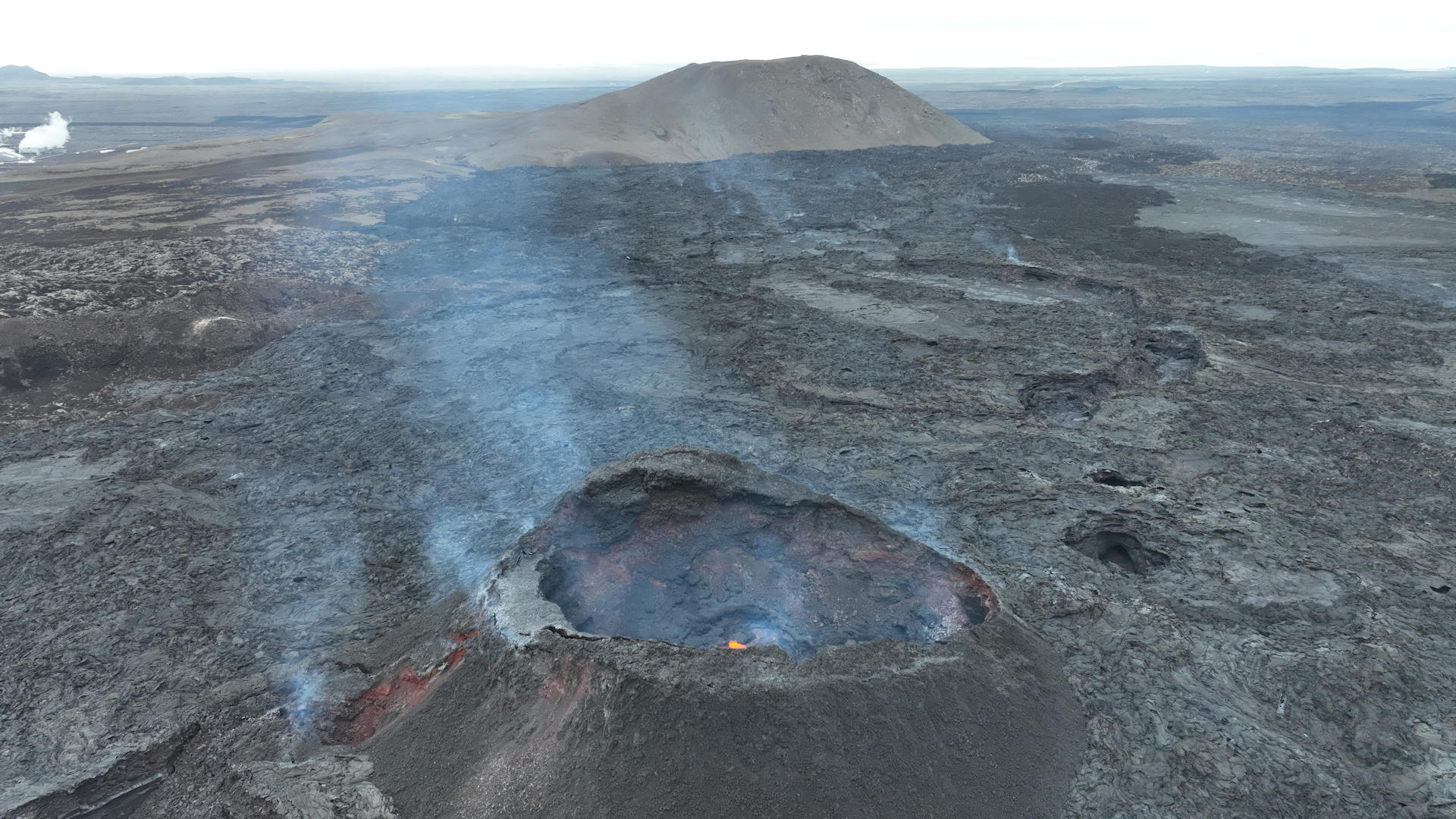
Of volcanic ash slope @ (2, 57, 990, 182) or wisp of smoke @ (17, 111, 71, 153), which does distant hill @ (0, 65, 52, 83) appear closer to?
wisp of smoke @ (17, 111, 71, 153)

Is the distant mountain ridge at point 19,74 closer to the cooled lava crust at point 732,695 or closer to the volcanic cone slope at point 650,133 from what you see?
the volcanic cone slope at point 650,133

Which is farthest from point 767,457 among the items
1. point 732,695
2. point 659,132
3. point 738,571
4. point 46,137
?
point 46,137

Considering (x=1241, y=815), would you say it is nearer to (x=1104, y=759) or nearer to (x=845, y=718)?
(x=1104, y=759)

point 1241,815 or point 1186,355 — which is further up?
point 1186,355

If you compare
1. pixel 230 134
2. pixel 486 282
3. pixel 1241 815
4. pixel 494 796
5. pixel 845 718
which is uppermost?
pixel 230 134

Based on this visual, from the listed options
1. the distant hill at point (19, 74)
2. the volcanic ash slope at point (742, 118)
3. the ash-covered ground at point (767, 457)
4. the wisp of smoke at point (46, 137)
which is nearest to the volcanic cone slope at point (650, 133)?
the volcanic ash slope at point (742, 118)

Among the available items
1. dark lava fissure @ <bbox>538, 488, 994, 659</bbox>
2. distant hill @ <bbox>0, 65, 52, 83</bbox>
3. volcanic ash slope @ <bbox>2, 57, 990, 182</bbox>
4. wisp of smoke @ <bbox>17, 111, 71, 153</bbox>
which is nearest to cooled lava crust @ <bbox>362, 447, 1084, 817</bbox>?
dark lava fissure @ <bbox>538, 488, 994, 659</bbox>

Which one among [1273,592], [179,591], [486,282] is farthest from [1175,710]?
[486,282]
